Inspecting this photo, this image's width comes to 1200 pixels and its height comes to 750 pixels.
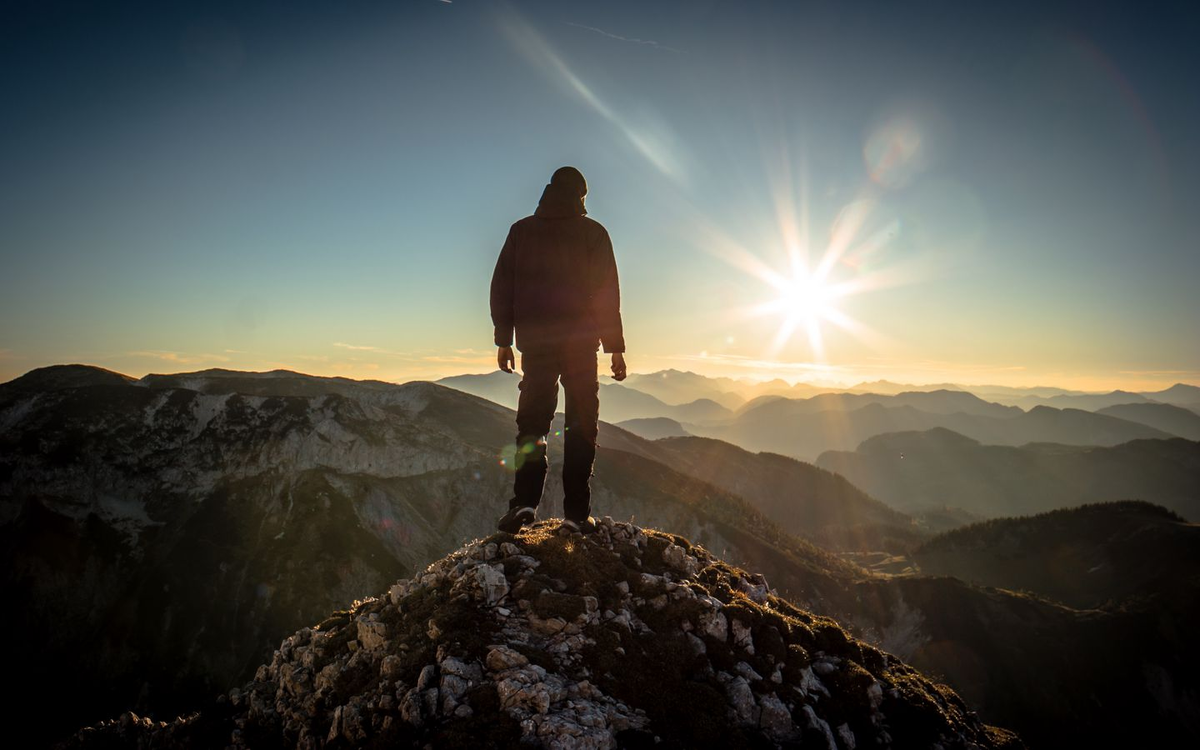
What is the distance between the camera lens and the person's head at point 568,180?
7.38 meters

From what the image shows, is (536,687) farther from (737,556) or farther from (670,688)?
(737,556)

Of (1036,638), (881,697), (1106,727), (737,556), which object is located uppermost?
(881,697)

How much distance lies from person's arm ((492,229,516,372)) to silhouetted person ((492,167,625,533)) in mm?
15

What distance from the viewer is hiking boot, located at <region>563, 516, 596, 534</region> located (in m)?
7.45

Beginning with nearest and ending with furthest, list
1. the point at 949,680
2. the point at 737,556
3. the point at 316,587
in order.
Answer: the point at 316,587
the point at 949,680
the point at 737,556

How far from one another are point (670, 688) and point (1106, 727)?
65.4m

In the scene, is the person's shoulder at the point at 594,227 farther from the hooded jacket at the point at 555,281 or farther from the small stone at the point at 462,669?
the small stone at the point at 462,669

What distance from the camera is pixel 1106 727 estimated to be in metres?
43.8

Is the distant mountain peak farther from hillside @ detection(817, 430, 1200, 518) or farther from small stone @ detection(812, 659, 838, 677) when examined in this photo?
hillside @ detection(817, 430, 1200, 518)

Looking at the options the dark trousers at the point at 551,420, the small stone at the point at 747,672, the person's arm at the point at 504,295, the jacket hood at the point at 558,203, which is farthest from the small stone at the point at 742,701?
the jacket hood at the point at 558,203

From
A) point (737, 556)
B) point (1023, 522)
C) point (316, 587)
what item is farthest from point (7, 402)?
point (1023, 522)

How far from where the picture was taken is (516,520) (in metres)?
7.35

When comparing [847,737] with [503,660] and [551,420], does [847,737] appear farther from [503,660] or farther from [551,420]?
[551,420]

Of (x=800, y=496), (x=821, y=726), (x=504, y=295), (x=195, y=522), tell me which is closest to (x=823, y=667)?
(x=821, y=726)
